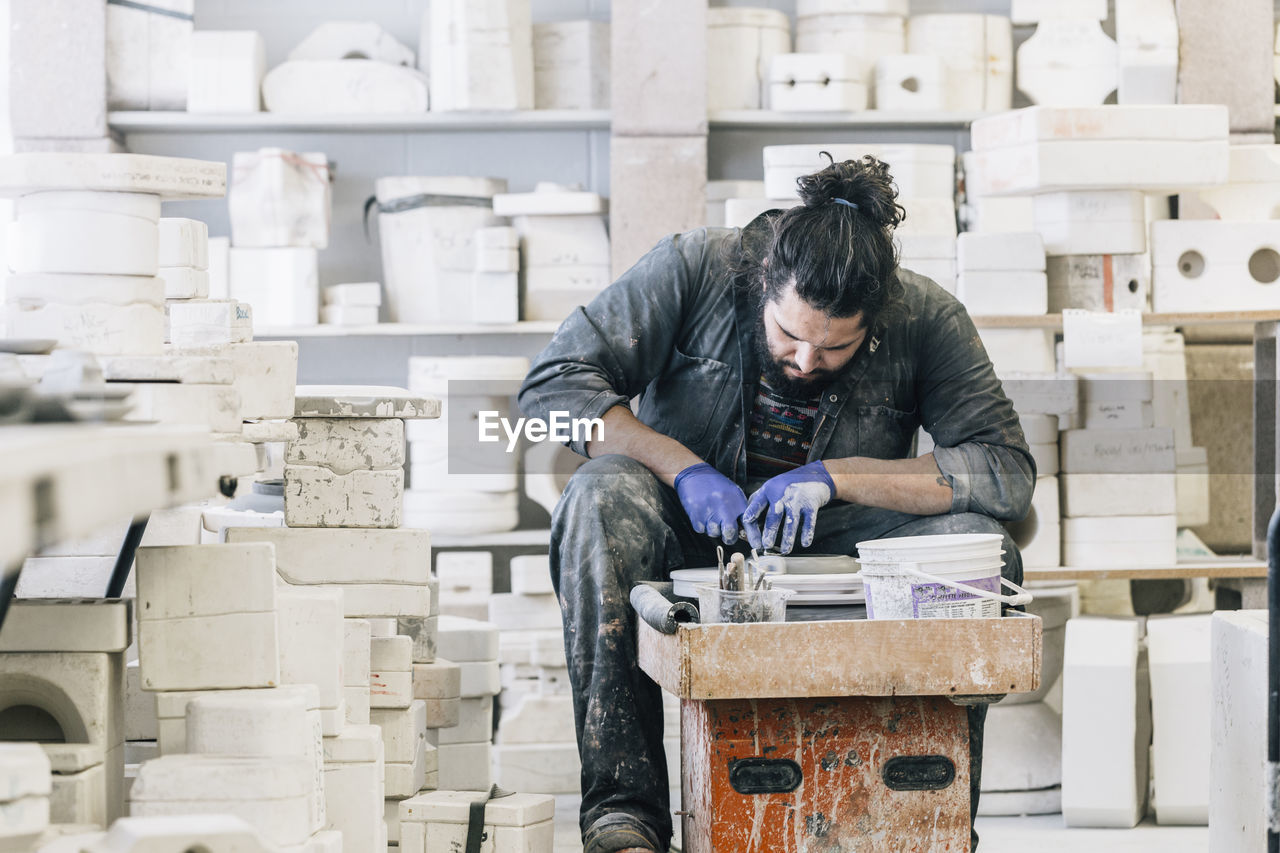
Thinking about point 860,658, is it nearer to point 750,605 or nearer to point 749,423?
point 750,605

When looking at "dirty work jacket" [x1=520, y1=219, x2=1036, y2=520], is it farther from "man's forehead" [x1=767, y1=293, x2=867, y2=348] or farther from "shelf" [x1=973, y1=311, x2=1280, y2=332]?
"shelf" [x1=973, y1=311, x2=1280, y2=332]

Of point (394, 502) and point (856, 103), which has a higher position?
point (856, 103)

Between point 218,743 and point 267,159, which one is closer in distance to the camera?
point 218,743

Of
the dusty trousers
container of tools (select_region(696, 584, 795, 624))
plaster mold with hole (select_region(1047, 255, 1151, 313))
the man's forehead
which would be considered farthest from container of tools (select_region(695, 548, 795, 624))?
plaster mold with hole (select_region(1047, 255, 1151, 313))

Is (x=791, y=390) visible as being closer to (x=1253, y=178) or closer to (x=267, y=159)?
(x=1253, y=178)

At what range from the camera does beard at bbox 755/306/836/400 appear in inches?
98.9

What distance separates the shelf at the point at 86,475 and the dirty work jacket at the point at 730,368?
126 centimetres

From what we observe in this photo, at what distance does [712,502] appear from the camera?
231cm

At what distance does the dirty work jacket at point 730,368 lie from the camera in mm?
2553

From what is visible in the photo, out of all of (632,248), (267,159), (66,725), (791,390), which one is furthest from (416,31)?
(66,725)

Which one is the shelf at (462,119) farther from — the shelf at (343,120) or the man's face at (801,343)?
the man's face at (801,343)

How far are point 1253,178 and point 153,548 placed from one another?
284cm

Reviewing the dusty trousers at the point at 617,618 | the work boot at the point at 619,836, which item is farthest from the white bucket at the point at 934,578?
the work boot at the point at 619,836

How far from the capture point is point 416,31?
419 centimetres
